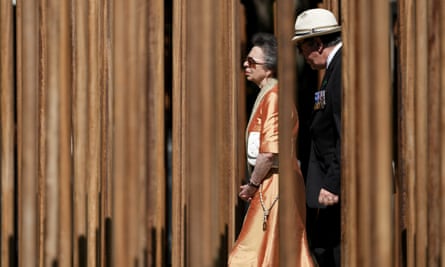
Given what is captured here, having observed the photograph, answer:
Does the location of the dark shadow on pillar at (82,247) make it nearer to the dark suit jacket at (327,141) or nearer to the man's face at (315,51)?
the dark suit jacket at (327,141)

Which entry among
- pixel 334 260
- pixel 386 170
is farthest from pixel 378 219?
pixel 334 260

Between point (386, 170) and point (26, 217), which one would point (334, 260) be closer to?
point (26, 217)

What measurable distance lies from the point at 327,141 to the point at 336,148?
0.06 metres

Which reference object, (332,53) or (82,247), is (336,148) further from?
(82,247)

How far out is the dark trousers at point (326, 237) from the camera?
11.6 feet

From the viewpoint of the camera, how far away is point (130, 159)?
93.9 inches

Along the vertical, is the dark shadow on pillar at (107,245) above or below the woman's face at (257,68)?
below

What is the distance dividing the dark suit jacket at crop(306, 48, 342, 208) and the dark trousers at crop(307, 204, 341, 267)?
111 mm

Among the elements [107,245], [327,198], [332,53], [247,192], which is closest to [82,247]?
[107,245]

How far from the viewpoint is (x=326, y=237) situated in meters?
3.61

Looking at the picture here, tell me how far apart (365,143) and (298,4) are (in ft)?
13.8

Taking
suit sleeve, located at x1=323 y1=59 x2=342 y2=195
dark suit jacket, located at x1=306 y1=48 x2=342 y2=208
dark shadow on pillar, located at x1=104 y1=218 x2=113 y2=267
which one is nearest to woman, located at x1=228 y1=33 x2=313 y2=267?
dark suit jacket, located at x1=306 y1=48 x2=342 y2=208

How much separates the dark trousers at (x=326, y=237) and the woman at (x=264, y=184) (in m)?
0.06

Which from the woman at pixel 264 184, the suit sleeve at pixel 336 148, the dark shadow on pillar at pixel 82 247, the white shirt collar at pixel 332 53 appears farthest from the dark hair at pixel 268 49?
the dark shadow on pillar at pixel 82 247
